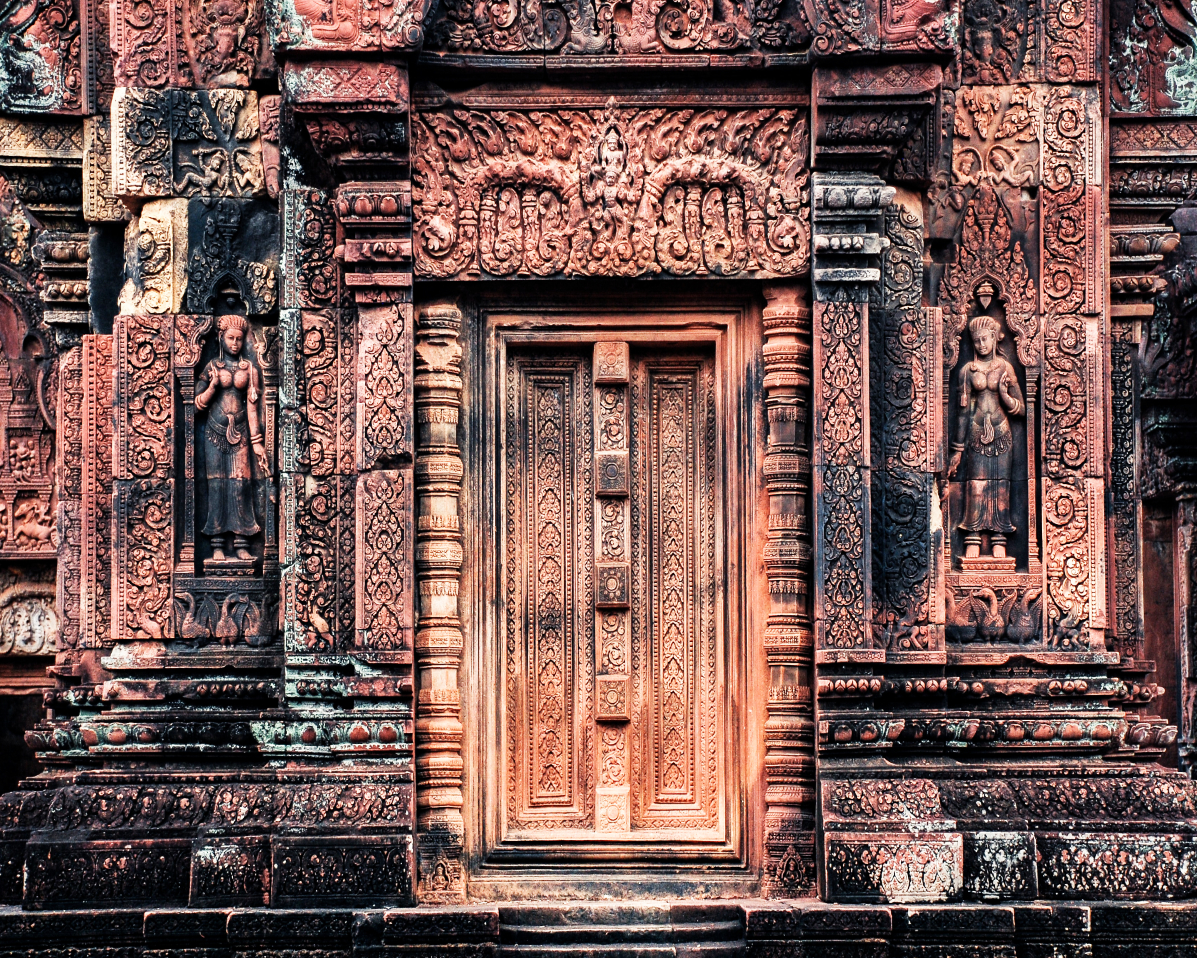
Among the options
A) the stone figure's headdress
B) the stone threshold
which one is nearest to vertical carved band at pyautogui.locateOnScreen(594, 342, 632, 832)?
the stone threshold

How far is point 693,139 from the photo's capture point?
7.88 metres

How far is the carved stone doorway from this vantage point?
793cm

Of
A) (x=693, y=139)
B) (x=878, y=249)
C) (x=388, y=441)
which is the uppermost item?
(x=693, y=139)

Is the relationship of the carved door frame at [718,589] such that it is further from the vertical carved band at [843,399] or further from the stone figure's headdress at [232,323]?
the stone figure's headdress at [232,323]

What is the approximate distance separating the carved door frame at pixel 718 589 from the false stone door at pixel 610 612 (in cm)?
3

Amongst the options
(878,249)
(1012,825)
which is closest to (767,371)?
(878,249)

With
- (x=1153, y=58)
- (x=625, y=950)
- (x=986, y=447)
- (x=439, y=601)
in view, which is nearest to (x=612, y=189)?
(x=439, y=601)

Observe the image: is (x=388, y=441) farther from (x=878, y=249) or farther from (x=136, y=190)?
(x=878, y=249)

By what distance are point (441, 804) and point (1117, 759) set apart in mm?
3358

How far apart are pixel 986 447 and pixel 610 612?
6.68 feet

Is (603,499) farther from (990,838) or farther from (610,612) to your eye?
(990,838)

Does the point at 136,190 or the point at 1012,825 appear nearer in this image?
the point at 1012,825

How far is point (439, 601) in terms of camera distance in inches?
309

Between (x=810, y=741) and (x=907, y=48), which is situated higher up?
(x=907, y=48)
